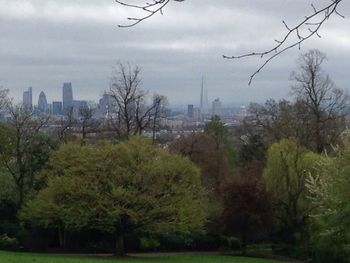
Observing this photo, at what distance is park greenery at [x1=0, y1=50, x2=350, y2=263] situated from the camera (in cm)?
3606

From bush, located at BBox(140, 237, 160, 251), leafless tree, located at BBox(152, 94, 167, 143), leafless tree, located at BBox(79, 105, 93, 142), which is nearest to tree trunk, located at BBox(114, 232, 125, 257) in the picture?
bush, located at BBox(140, 237, 160, 251)

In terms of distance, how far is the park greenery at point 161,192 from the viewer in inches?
1420

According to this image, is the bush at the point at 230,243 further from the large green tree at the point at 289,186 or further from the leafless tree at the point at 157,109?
the leafless tree at the point at 157,109

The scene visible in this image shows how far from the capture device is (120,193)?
35.7 m

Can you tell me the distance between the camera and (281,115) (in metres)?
52.8

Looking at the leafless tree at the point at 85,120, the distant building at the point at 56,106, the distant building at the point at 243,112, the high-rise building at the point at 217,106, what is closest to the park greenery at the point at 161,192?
the leafless tree at the point at 85,120

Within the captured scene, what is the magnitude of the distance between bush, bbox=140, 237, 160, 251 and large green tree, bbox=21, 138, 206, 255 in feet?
10.3

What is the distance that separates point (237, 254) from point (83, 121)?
1838cm

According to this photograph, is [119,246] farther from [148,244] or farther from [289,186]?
[289,186]

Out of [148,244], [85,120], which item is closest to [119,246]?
[148,244]

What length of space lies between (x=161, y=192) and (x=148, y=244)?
18.2 feet

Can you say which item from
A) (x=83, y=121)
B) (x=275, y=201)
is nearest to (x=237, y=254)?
(x=275, y=201)

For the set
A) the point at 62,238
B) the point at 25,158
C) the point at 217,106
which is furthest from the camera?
the point at 217,106

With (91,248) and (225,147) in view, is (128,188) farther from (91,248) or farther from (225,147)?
(225,147)
